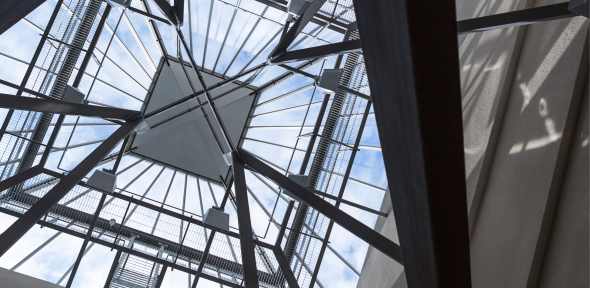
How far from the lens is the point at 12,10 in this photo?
612 cm

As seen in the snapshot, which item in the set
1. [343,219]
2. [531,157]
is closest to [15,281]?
[343,219]

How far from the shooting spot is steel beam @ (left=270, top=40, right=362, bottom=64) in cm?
1199

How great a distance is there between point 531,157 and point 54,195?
11.0 m

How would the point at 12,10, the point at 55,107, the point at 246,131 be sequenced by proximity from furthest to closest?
1. the point at 246,131
2. the point at 55,107
3. the point at 12,10

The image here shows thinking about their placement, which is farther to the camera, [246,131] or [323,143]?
[246,131]

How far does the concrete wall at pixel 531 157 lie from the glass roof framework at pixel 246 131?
9488 mm

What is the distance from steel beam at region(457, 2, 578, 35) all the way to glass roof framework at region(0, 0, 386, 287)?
38.5 ft

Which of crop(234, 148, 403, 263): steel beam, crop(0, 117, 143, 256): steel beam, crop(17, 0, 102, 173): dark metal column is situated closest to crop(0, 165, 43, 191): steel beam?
crop(0, 117, 143, 256): steel beam

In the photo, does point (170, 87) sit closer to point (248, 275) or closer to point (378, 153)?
point (378, 153)

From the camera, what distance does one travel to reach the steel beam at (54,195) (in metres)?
10.7

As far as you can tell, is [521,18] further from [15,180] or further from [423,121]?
[15,180]

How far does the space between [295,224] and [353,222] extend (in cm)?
1271

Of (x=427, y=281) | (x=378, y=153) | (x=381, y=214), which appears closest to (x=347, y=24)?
(x=378, y=153)

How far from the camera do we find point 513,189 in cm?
959
